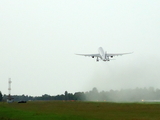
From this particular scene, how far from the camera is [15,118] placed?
2753 inches

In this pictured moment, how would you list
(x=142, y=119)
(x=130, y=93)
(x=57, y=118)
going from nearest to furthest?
1. (x=142, y=119)
2. (x=57, y=118)
3. (x=130, y=93)

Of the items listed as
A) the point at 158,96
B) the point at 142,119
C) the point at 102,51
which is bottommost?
the point at 142,119

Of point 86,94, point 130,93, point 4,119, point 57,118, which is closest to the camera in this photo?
point 57,118

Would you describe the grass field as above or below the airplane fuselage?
below

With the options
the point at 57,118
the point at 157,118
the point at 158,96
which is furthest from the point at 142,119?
the point at 158,96

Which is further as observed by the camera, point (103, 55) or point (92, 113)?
point (103, 55)

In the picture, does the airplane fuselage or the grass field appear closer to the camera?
the grass field

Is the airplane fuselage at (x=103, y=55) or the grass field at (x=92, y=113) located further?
the airplane fuselage at (x=103, y=55)

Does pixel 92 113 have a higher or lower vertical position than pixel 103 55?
lower

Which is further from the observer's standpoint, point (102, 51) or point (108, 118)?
point (102, 51)

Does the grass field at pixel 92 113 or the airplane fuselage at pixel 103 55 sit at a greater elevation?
the airplane fuselage at pixel 103 55

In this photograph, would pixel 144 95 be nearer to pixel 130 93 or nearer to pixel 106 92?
pixel 130 93

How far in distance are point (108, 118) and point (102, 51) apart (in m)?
81.7

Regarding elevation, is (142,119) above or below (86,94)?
below
